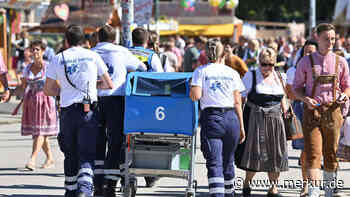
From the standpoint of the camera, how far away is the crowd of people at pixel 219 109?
7916mm

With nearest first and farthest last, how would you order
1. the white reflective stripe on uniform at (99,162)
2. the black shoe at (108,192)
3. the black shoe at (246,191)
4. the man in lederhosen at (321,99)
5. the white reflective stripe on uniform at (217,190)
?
the white reflective stripe on uniform at (217,190), the man in lederhosen at (321,99), the white reflective stripe on uniform at (99,162), the black shoe at (108,192), the black shoe at (246,191)

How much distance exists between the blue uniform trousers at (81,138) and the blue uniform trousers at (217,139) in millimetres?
1079

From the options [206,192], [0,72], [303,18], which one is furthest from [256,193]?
[303,18]

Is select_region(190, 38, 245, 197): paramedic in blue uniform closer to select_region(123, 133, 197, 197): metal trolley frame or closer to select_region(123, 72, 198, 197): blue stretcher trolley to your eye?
select_region(123, 72, 198, 197): blue stretcher trolley

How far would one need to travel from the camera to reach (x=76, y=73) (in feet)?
26.1

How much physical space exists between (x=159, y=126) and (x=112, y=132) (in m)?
0.79

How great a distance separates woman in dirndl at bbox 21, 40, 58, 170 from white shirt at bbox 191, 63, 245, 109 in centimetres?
398

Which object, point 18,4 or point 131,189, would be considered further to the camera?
point 18,4

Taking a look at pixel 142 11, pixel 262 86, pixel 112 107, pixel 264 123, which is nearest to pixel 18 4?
pixel 142 11

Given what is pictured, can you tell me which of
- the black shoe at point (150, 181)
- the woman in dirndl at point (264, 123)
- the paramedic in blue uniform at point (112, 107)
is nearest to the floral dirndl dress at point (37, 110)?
the black shoe at point (150, 181)

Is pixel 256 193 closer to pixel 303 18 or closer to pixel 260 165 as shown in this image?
pixel 260 165

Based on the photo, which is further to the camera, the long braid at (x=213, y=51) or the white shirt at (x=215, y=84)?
the long braid at (x=213, y=51)

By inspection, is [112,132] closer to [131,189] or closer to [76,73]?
[131,189]

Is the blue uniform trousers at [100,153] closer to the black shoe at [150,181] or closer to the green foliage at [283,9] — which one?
the black shoe at [150,181]
